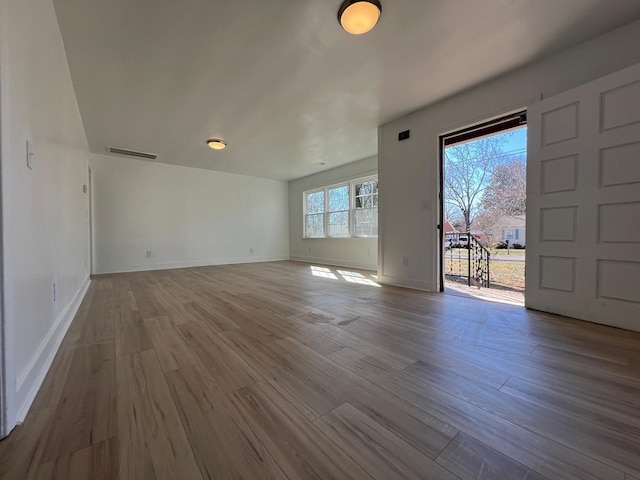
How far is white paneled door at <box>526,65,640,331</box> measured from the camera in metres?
1.96

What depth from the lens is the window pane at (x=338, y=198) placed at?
6066mm

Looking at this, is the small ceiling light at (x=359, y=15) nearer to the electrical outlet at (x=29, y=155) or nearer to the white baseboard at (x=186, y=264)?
the electrical outlet at (x=29, y=155)

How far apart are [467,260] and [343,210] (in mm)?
2825

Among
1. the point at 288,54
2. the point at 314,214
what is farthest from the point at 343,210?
the point at 288,54

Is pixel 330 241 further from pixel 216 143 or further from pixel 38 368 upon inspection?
pixel 38 368

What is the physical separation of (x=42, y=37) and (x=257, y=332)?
7.65ft

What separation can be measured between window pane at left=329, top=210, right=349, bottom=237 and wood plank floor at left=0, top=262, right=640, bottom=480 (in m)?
3.99

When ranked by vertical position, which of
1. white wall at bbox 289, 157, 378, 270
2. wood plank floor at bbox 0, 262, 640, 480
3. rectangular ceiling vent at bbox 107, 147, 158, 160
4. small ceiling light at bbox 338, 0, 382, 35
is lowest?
wood plank floor at bbox 0, 262, 640, 480

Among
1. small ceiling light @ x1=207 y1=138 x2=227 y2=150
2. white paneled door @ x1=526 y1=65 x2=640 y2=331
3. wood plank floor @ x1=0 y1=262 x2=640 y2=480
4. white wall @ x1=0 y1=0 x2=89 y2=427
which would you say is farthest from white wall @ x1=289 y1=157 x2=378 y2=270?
white wall @ x1=0 y1=0 x2=89 y2=427

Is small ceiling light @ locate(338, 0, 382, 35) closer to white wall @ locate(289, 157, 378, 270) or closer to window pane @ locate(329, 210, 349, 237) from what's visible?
white wall @ locate(289, 157, 378, 270)

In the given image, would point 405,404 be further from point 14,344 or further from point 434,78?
point 434,78

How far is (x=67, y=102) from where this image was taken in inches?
95.4

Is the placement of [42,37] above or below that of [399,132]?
below

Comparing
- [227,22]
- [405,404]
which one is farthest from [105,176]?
[405,404]
